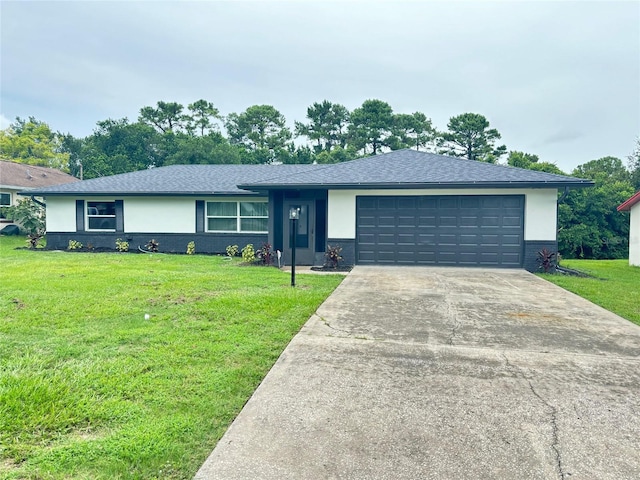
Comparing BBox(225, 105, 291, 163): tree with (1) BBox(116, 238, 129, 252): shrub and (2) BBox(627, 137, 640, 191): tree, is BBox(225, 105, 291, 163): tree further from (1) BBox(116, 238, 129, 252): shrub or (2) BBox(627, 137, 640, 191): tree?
(2) BBox(627, 137, 640, 191): tree

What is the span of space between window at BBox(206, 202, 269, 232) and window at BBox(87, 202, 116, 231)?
4.08 m

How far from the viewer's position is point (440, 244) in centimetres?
1113

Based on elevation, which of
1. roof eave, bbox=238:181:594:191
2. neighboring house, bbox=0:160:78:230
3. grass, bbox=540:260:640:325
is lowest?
grass, bbox=540:260:640:325

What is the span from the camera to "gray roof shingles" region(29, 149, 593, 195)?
1051 cm

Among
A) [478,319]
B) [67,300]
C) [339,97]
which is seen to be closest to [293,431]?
[478,319]

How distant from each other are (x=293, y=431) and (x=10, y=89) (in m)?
39.8

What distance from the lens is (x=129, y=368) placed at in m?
3.55

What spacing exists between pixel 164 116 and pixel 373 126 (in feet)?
73.0

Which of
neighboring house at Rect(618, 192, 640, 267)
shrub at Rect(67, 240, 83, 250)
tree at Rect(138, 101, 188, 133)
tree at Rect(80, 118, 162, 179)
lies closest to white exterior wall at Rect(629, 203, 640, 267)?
neighboring house at Rect(618, 192, 640, 267)

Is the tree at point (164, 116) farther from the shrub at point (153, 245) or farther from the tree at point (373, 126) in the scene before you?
the shrub at point (153, 245)

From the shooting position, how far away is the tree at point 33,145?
4034 centimetres

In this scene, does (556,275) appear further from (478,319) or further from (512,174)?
(478,319)

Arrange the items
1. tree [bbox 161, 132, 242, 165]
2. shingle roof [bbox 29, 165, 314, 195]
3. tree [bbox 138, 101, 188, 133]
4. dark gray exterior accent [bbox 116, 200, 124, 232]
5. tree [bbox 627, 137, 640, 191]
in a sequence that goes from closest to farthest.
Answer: shingle roof [bbox 29, 165, 314, 195]
dark gray exterior accent [bbox 116, 200, 124, 232]
tree [bbox 627, 137, 640, 191]
tree [bbox 161, 132, 242, 165]
tree [bbox 138, 101, 188, 133]

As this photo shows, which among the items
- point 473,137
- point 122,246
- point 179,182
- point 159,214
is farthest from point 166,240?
point 473,137
